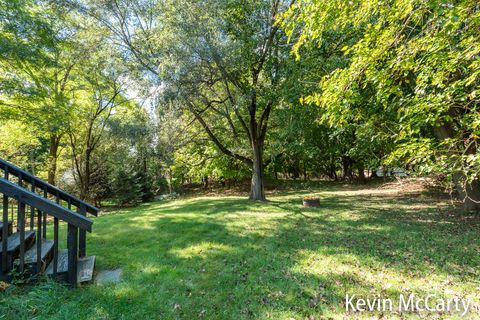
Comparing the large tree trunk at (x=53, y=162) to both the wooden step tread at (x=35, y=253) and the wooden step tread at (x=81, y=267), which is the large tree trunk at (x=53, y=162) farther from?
the wooden step tread at (x=81, y=267)

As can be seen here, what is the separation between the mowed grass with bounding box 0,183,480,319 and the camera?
2.68 m

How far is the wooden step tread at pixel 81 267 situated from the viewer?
10.1ft

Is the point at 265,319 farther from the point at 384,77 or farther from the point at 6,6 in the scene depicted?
the point at 6,6

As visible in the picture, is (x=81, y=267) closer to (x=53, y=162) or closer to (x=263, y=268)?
(x=263, y=268)

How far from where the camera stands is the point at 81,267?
3.49 meters

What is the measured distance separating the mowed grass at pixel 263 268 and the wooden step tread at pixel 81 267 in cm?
18

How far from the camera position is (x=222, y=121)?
484 inches

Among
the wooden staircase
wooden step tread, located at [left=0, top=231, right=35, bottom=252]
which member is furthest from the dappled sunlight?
wooden step tread, located at [left=0, top=231, right=35, bottom=252]

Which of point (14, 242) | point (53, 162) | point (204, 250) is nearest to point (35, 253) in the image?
point (14, 242)

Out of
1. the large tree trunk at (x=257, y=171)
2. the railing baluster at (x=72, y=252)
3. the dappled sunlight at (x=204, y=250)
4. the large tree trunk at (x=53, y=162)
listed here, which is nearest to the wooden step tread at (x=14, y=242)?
the railing baluster at (x=72, y=252)

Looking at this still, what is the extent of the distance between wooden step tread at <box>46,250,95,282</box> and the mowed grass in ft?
0.60

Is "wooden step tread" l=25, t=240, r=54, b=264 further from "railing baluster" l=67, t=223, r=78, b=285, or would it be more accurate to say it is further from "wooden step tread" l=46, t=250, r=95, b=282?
"railing baluster" l=67, t=223, r=78, b=285

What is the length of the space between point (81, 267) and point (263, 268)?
8.41ft

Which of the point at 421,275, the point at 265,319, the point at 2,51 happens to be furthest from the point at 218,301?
the point at 2,51
